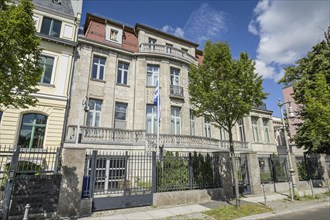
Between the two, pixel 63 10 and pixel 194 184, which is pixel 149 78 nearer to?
pixel 63 10

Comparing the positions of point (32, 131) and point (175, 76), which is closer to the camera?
point (32, 131)

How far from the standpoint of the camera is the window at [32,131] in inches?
523

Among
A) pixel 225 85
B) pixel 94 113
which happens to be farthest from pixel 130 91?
pixel 225 85

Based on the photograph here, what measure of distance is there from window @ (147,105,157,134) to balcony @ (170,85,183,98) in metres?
2.34

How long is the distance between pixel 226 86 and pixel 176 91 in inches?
400

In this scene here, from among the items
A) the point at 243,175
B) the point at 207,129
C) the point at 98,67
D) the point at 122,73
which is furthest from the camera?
the point at 207,129

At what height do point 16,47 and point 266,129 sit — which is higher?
point 266,129

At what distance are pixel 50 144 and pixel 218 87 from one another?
1267 cm

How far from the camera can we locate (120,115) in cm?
1677

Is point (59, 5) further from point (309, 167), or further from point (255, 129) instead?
point (255, 129)

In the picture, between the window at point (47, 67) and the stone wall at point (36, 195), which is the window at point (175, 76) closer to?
the window at point (47, 67)

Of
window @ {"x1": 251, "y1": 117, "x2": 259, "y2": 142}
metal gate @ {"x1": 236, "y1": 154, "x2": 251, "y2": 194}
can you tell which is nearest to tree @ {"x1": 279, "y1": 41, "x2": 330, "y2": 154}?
metal gate @ {"x1": 236, "y1": 154, "x2": 251, "y2": 194}

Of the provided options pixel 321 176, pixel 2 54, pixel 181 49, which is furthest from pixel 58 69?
pixel 321 176

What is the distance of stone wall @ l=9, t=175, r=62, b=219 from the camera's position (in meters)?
6.64
